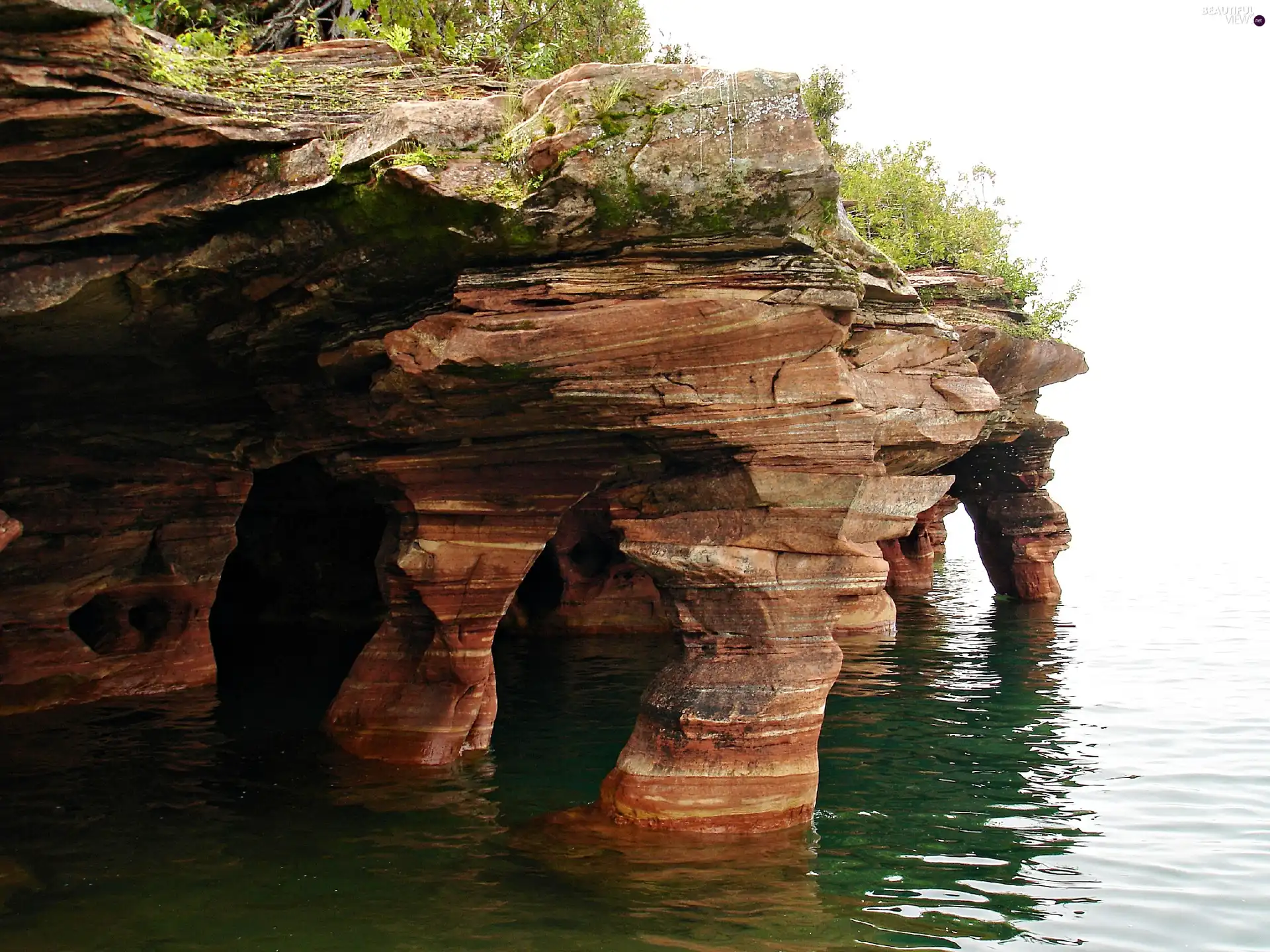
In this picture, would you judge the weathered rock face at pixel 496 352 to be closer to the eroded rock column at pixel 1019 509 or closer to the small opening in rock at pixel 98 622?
the small opening in rock at pixel 98 622

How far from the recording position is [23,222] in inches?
383

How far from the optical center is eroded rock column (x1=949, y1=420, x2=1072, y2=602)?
2775 centimetres

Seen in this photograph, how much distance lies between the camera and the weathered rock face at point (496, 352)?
366 inches

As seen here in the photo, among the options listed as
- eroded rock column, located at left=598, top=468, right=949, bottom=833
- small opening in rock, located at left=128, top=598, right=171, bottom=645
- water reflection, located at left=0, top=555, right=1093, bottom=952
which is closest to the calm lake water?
water reflection, located at left=0, top=555, right=1093, bottom=952

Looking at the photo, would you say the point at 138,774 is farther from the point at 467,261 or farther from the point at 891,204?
the point at 891,204

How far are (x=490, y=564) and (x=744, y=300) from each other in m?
6.11

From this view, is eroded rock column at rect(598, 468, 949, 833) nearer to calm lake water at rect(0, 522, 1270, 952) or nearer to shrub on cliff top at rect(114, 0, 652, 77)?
calm lake water at rect(0, 522, 1270, 952)

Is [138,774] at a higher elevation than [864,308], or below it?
below

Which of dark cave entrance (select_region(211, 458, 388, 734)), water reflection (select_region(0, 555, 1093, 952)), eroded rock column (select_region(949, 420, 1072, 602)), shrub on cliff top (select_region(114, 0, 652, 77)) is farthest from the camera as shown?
eroded rock column (select_region(949, 420, 1072, 602))

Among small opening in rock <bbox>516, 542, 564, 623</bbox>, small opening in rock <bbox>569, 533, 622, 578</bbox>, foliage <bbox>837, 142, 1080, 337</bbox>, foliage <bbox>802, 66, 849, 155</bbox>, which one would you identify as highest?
→ foliage <bbox>802, 66, 849, 155</bbox>

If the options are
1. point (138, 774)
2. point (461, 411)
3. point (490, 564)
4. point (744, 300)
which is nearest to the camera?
point (744, 300)

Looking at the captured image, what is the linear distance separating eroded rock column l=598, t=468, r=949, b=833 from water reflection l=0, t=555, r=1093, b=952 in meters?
0.52

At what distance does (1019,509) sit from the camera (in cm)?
2841

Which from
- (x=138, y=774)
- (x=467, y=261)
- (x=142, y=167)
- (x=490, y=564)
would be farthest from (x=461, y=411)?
(x=138, y=774)
